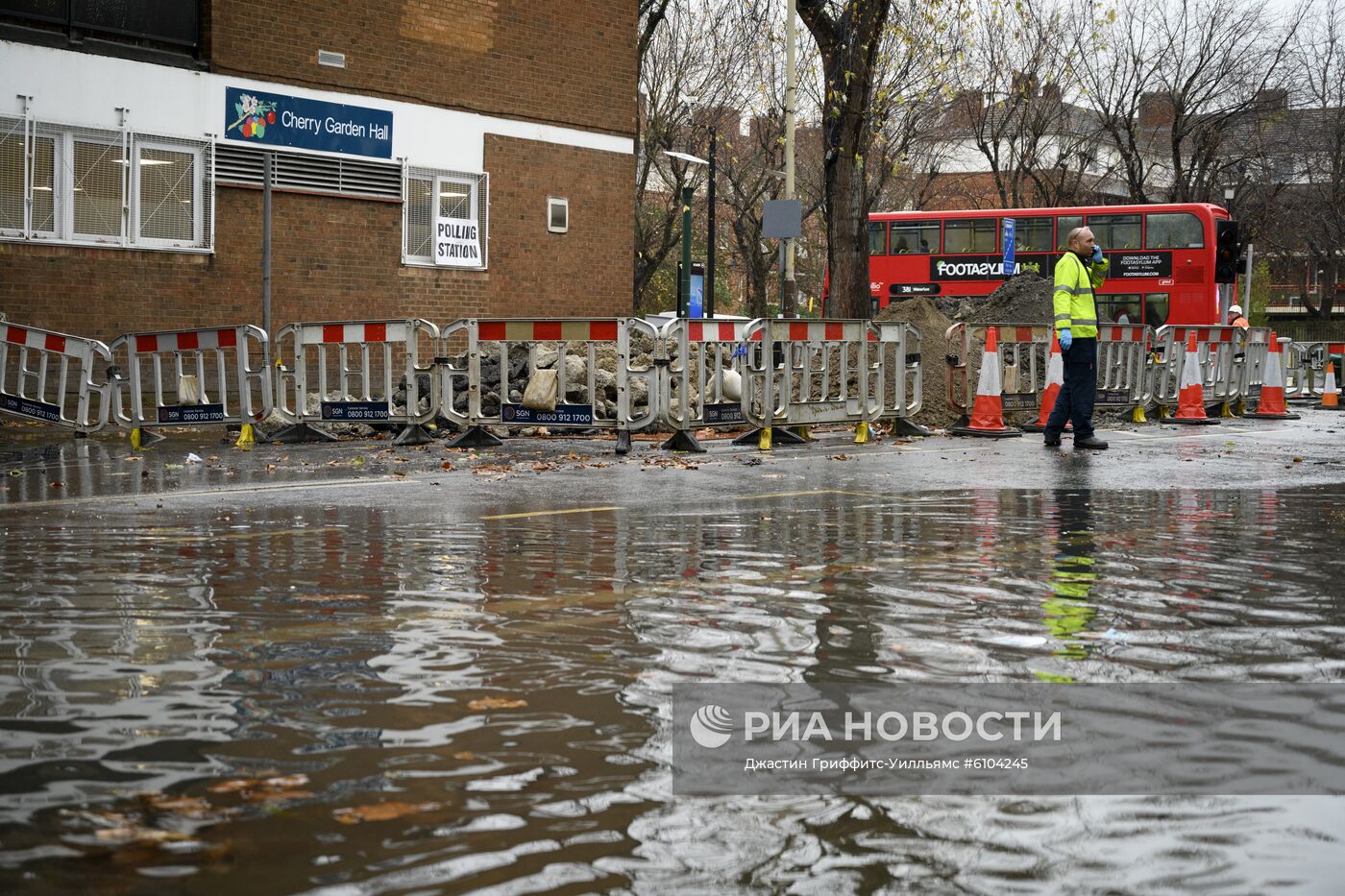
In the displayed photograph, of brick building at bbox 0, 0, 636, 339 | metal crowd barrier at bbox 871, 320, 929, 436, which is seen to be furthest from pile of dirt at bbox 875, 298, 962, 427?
brick building at bbox 0, 0, 636, 339

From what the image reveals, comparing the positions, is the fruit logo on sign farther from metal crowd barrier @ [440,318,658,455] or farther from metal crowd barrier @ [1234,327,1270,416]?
metal crowd barrier @ [1234,327,1270,416]

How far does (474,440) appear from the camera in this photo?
15.7 meters

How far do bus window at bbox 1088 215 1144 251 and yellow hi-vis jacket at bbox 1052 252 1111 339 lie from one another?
89.0 feet

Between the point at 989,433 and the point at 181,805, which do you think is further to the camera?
the point at 989,433

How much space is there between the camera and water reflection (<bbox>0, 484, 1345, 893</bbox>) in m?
3.16

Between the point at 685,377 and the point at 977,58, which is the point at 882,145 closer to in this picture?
the point at 977,58

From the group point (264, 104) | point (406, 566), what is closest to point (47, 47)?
point (264, 104)

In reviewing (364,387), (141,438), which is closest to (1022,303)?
(364,387)

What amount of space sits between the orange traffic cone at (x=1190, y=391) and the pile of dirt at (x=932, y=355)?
3.39 m

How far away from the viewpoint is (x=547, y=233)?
28.0 m

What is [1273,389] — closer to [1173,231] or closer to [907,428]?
[907,428]

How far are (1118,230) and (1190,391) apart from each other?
68.6 feet

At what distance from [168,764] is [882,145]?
5066cm

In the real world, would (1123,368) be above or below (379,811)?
above
